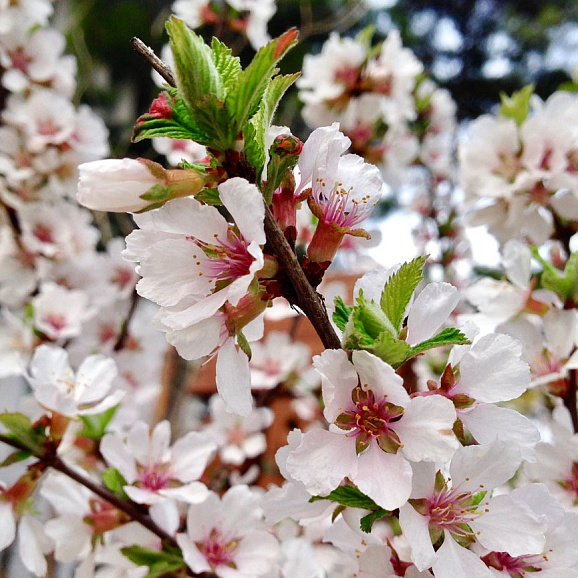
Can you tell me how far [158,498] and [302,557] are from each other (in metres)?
0.15

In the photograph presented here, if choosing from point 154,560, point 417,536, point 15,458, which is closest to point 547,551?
point 417,536

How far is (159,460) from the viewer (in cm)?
65

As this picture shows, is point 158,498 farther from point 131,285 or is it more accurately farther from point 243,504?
point 131,285

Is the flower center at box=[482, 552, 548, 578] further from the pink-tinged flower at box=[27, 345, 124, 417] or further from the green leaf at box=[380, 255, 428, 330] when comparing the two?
the pink-tinged flower at box=[27, 345, 124, 417]

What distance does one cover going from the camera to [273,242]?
0.36 m

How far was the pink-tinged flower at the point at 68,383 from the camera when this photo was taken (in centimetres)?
57

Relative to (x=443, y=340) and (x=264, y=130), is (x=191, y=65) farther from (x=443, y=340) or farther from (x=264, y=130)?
(x=443, y=340)

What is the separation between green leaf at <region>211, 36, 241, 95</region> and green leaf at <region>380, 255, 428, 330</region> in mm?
159

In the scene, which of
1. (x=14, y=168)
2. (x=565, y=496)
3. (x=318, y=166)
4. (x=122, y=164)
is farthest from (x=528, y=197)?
(x=14, y=168)

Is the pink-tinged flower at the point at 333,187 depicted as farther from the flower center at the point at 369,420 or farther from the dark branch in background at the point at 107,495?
the dark branch in background at the point at 107,495

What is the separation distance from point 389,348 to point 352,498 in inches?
4.3

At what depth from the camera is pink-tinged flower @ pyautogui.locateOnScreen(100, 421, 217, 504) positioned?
1.97ft

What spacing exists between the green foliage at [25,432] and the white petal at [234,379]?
0.28 metres

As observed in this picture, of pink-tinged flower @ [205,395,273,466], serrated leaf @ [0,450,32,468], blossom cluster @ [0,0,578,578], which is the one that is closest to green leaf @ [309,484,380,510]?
blossom cluster @ [0,0,578,578]
